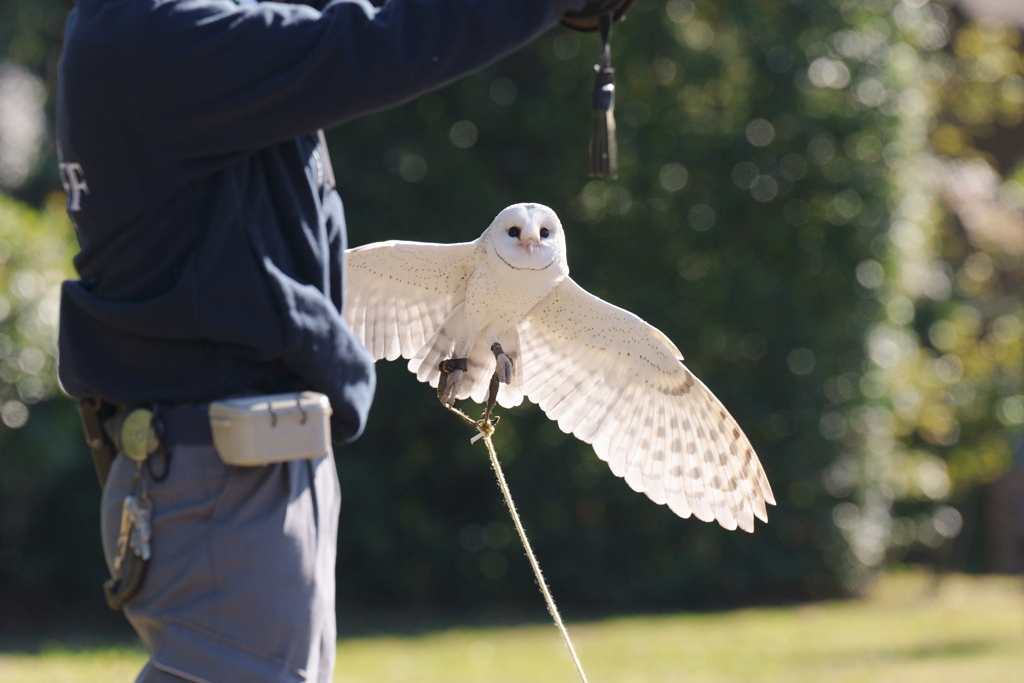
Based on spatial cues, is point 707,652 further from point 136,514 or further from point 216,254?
point 216,254

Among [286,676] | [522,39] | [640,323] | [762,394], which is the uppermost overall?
[522,39]

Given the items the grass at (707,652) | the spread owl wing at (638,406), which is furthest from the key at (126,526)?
the grass at (707,652)

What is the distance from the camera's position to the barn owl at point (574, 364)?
1.69 meters

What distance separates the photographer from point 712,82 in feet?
19.7

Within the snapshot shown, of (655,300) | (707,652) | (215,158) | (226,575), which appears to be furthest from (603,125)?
(707,652)

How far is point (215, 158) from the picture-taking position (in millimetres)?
1542

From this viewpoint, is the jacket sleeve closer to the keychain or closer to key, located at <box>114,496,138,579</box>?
the keychain

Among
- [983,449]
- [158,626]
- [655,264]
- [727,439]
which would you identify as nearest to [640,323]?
[727,439]

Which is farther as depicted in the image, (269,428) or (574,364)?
(574,364)

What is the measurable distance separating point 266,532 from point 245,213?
0.47 m

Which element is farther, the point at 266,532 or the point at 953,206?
the point at 953,206

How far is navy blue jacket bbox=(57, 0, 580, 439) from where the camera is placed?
1497 millimetres

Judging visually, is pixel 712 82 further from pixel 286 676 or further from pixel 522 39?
pixel 286 676

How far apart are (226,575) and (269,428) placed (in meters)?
0.23
